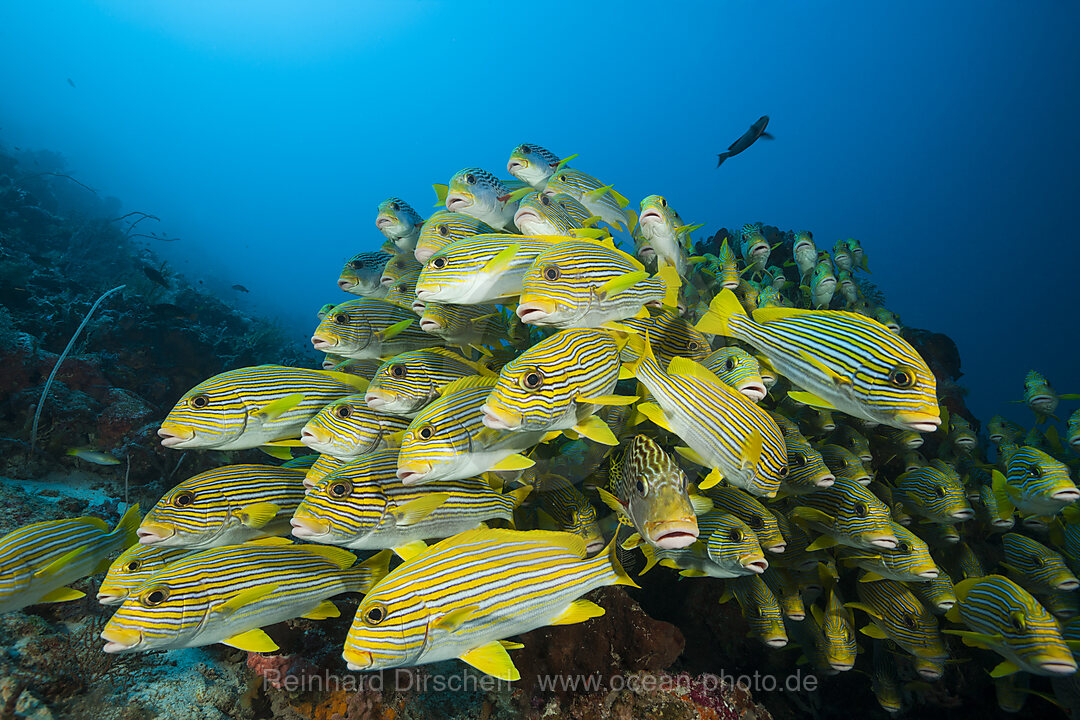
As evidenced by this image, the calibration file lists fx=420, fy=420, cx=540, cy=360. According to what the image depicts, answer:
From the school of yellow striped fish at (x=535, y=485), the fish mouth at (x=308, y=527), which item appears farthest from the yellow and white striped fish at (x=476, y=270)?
the fish mouth at (x=308, y=527)

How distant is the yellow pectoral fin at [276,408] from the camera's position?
2.57 metres

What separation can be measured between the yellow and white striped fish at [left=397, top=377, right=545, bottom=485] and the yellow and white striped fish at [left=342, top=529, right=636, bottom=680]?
343mm

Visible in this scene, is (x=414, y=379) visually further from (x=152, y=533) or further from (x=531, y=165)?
(x=531, y=165)

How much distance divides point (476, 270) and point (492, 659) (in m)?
2.10

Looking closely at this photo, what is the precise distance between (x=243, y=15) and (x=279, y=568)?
202 metres

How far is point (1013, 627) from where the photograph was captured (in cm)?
283

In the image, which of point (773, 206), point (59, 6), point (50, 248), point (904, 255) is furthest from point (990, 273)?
point (59, 6)

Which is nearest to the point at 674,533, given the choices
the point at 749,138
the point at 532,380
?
the point at 532,380

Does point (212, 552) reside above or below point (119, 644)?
above

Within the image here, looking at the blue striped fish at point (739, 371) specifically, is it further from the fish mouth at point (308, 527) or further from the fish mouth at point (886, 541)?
the fish mouth at point (308, 527)

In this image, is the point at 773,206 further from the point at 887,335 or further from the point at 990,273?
the point at 887,335

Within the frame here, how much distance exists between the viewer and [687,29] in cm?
12231

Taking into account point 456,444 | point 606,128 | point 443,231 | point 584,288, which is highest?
point 606,128

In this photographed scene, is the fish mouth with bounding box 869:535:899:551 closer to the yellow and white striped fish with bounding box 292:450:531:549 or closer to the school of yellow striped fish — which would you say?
the school of yellow striped fish
